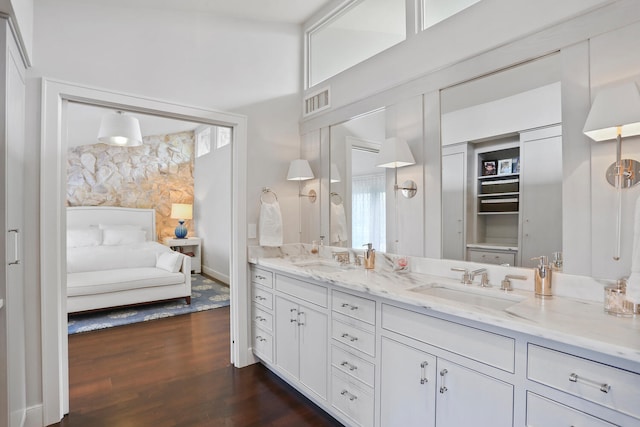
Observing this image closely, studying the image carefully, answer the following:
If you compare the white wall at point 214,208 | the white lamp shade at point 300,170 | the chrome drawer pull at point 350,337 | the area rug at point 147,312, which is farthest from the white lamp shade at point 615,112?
the white wall at point 214,208

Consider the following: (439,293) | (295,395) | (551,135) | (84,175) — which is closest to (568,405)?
(439,293)

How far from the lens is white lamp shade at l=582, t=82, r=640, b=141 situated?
49.5 inches

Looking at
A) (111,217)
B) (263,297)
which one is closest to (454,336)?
(263,297)

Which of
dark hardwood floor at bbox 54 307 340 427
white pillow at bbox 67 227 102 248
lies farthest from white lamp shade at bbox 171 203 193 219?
dark hardwood floor at bbox 54 307 340 427

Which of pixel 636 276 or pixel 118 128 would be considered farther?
pixel 118 128

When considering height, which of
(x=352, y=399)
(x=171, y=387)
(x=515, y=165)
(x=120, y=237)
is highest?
A: (x=515, y=165)

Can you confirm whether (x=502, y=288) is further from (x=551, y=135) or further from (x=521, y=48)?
(x=521, y=48)

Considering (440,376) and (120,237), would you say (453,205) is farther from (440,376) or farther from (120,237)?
(120,237)

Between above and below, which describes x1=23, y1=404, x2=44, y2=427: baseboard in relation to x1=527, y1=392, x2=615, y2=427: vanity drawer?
below

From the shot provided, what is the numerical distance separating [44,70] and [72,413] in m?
2.19

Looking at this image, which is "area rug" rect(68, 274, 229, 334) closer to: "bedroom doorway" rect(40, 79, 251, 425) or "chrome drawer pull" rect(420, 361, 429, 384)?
"bedroom doorway" rect(40, 79, 251, 425)

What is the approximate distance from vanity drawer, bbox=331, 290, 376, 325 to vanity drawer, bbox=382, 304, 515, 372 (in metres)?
0.09

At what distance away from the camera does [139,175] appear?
6.69 metres

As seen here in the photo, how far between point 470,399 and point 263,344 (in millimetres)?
1790
